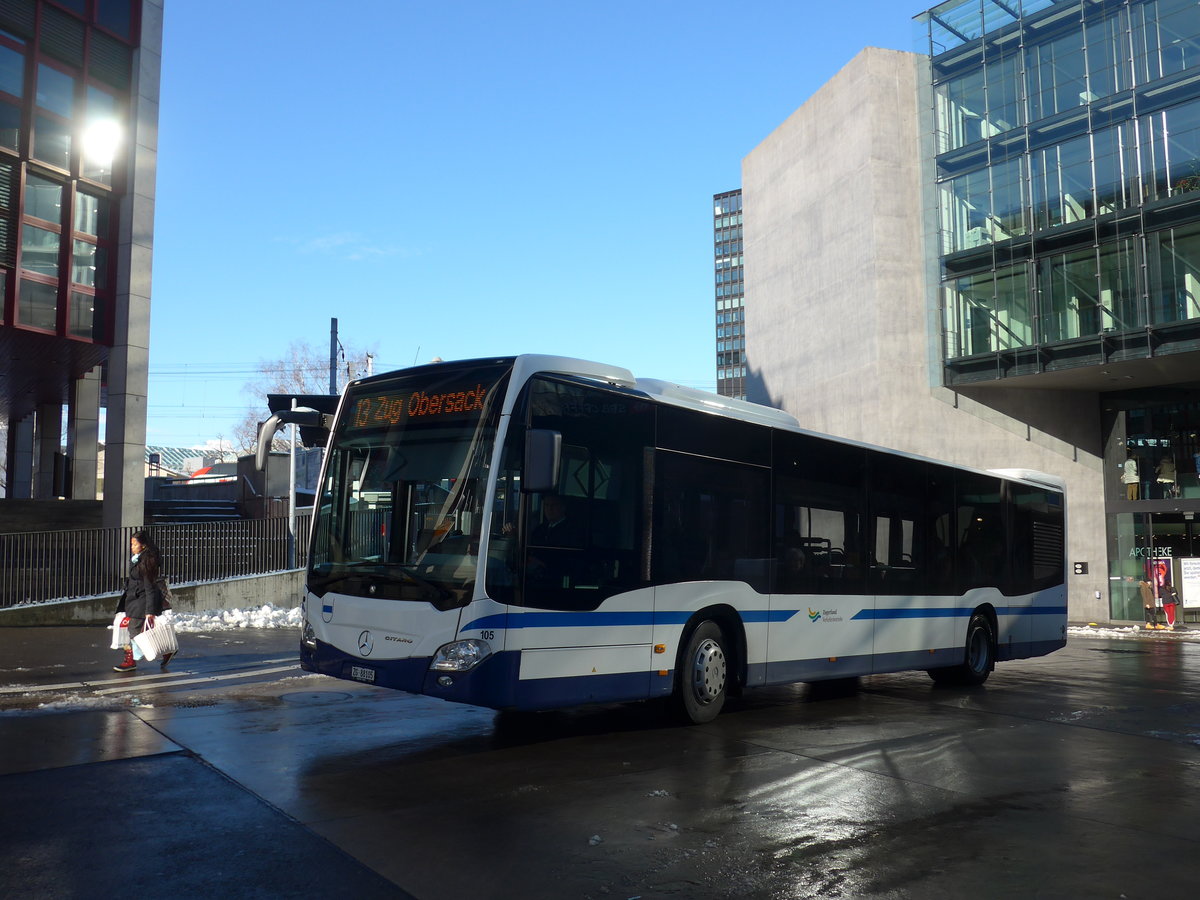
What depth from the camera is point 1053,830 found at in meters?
6.10

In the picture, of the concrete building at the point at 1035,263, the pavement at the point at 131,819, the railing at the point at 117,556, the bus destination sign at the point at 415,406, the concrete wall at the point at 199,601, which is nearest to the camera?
the pavement at the point at 131,819

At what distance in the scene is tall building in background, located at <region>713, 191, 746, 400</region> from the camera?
161m

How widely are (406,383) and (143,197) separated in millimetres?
21897

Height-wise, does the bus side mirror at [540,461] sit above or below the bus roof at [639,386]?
below

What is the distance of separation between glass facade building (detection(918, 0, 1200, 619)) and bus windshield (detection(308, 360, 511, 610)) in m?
27.2

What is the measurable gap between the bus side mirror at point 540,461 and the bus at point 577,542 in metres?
0.02

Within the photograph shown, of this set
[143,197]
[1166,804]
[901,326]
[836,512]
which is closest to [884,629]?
[836,512]

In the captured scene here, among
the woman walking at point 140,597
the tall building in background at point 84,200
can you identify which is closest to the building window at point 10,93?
the tall building in background at point 84,200

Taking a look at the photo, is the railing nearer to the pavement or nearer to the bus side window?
the pavement

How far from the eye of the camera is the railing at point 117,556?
61.0ft

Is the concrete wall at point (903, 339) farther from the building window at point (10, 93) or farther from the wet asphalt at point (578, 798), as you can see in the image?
the building window at point (10, 93)

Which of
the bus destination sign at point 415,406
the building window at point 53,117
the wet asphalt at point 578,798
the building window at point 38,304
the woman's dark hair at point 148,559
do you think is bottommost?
the wet asphalt at point 578,798

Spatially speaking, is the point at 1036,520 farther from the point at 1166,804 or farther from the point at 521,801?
the point at 521,801

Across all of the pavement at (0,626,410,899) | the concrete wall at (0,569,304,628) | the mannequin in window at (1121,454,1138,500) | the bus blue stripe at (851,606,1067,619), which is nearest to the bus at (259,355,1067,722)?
the bus blue stripe at (851,606,1067,619)
